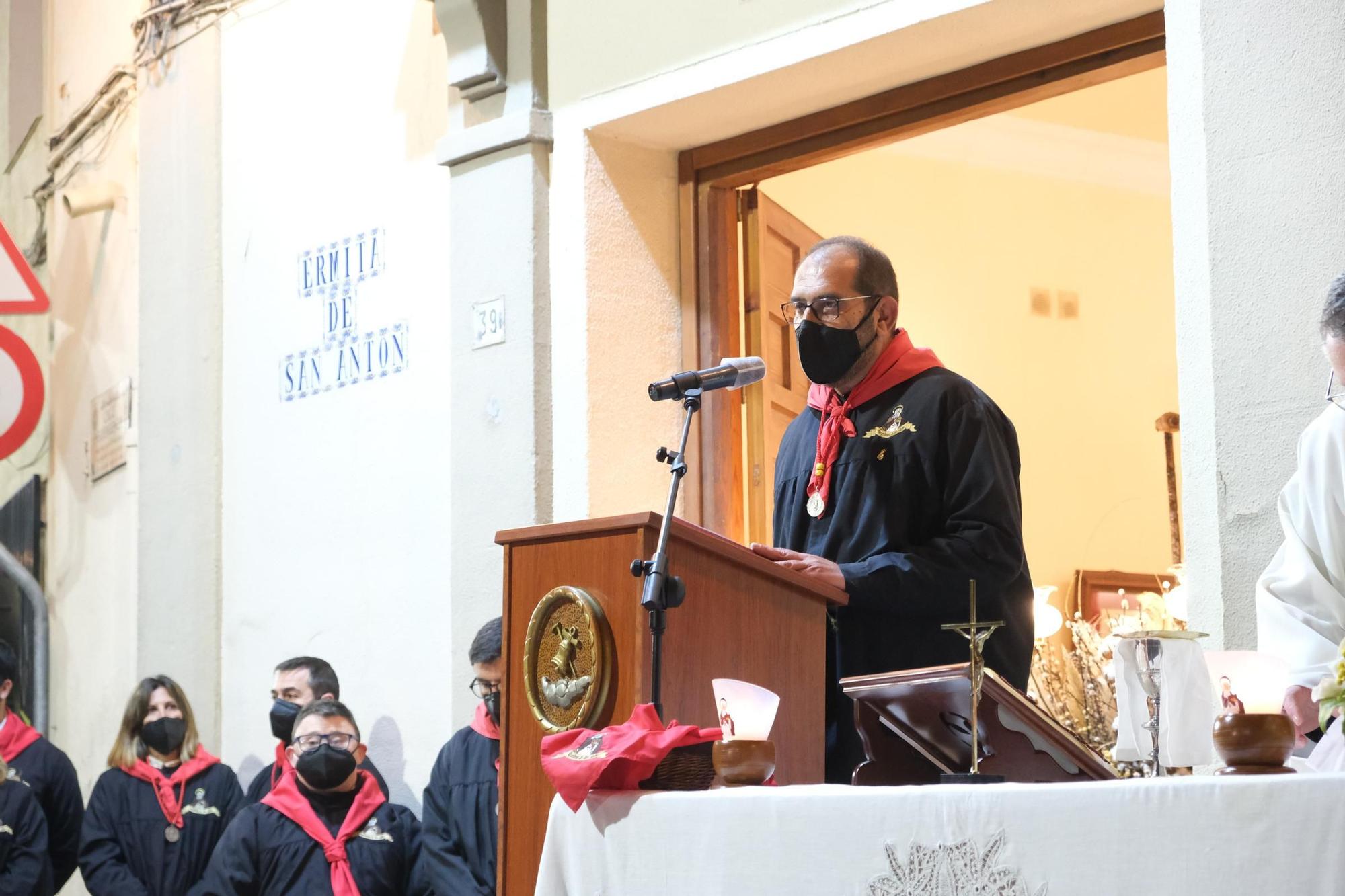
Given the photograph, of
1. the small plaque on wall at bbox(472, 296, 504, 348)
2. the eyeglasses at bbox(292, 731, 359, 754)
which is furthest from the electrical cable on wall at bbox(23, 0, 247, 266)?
the eyeglasses at bbox(292, 731, 359, 754)

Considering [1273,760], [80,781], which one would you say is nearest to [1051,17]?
[1273,760]

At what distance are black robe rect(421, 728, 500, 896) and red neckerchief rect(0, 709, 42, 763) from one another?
2393 mm

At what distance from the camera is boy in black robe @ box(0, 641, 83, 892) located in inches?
315

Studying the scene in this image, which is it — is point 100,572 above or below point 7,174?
below

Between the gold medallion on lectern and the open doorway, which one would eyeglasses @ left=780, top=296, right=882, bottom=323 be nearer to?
the gold medallion on lectern

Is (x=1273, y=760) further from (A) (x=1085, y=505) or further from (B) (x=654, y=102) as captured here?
(A) (x=1085, y=505)

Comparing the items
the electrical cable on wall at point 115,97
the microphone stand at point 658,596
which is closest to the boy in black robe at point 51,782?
the electrical cable on wall at point 115,97

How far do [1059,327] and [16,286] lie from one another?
542 centimetres

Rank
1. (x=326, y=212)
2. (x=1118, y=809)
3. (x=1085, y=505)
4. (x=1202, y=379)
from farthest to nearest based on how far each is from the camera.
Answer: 1. (x=1085, y=505)
2. (x=326, y=212)
3. (x=1202, y=379)
4. (x=1118, y=809)

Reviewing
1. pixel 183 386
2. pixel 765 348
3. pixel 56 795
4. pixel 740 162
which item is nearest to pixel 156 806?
pixel 56 795

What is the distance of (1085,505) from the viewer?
1024 centimetres

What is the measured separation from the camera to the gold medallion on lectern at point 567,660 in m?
3.75

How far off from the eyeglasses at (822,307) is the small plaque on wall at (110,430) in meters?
6.25

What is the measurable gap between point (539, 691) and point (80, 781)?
782 centimetres
